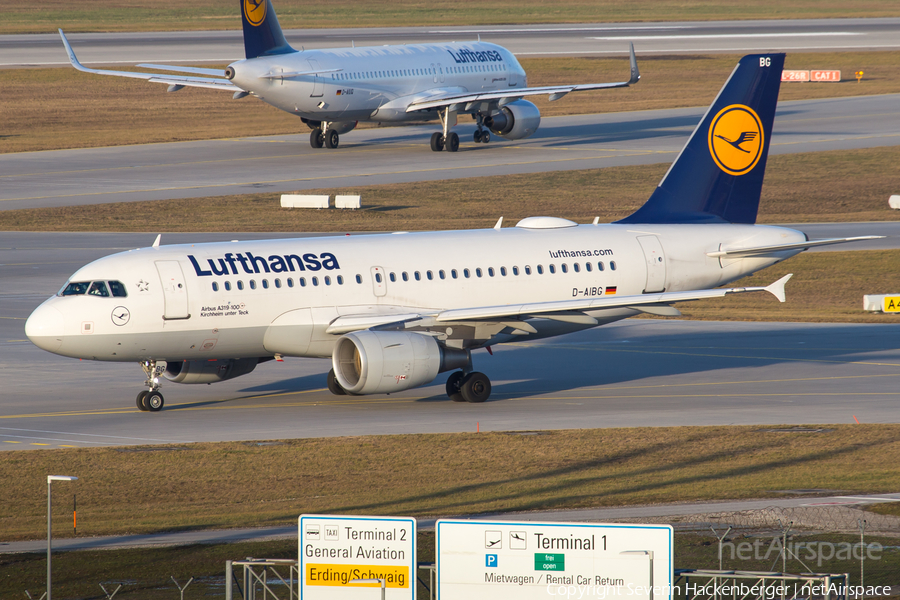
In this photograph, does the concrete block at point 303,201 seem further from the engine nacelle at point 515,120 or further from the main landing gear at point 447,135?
the engine nacelle at point 515,120

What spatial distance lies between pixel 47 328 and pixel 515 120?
5661 centimetres

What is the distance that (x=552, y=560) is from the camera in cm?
1358

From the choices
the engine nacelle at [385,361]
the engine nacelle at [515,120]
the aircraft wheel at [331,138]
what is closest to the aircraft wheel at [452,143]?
the engine nacelle at [515,120]

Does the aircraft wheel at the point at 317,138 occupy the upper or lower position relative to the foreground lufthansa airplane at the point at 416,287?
upper

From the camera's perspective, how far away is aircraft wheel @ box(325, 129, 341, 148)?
90.9m

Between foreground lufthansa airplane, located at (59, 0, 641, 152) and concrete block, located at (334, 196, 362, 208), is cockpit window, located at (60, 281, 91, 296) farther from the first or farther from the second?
foreground lufthansa airplane, located at (59, 0, 641, 152)

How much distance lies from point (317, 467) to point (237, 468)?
1.84m

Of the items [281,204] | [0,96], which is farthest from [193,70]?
[0,96]

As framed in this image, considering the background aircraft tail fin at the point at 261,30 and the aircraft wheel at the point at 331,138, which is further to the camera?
the aircraft wheel at the point at 331,138

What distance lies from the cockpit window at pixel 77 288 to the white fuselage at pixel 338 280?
13 centimetres

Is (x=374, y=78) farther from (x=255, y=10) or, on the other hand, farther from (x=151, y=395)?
(x=151, y=395)

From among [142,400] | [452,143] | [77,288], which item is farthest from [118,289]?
[452,143]

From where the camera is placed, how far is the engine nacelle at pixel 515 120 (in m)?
87.6

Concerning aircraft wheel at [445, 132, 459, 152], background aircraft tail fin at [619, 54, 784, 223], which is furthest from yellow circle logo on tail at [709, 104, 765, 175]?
aircraft wheel at [445, 132, 459, 152]
